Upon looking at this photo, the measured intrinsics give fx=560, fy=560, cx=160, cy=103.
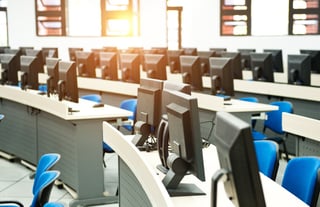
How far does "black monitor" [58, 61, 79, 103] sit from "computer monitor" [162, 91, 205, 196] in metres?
2.59

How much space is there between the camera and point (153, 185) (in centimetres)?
257

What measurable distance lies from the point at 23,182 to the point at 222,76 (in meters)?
2.29

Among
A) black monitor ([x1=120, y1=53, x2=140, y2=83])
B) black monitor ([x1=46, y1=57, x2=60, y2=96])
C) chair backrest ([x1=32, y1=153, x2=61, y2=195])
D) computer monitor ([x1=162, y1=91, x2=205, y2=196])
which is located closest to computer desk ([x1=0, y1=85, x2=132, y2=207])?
black monitor ([x1=46, y1=57, x2=60, y2=96])

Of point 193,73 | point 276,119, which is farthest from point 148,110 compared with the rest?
point 276,119

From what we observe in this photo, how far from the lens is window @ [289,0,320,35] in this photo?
445 inches

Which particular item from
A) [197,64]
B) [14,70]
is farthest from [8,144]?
[197,64]

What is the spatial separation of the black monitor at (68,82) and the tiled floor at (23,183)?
910mm

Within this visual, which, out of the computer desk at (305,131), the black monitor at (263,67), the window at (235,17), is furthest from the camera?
the window at (235,17)

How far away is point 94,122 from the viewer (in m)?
4.97

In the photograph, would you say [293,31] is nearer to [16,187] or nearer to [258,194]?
[16,187]

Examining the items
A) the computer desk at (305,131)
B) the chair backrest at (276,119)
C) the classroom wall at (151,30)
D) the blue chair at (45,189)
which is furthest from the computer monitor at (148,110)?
the classroom wall at (151,30)

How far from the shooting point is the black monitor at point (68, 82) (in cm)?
530

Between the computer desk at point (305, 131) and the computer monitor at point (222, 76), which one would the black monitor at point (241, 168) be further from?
the computer monitor at point (222, 76)

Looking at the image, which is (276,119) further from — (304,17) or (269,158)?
(304,17)
